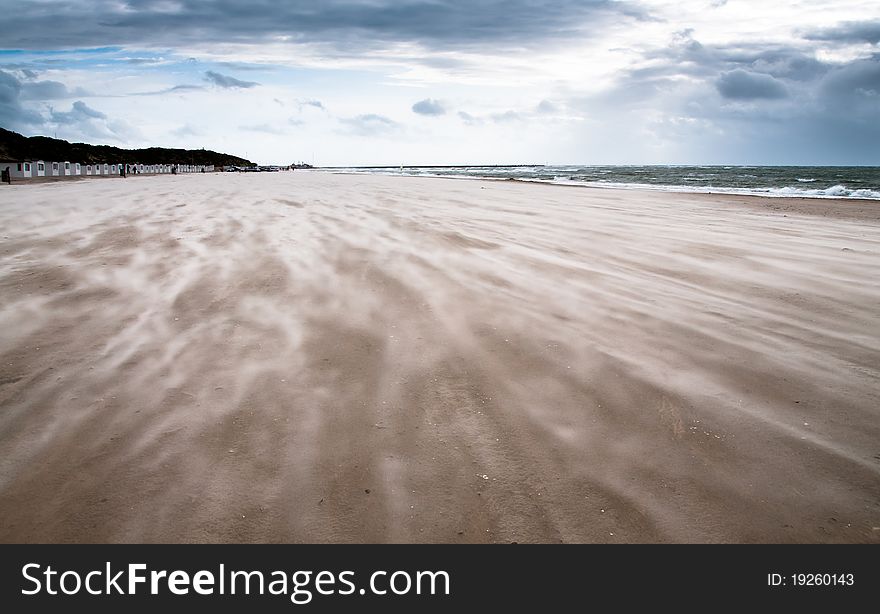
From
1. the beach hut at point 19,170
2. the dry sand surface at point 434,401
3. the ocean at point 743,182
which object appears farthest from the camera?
the beach hut at point 19,170

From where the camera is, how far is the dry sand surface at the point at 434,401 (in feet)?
7.19

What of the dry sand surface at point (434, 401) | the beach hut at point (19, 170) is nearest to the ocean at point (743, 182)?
the dry sand surface at point (434, 401)

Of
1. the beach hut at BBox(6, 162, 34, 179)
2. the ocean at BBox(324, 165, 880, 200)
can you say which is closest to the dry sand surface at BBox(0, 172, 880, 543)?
the ocean at BBox(324, 165, 880, 200)

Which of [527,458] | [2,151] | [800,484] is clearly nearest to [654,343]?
[800,484]

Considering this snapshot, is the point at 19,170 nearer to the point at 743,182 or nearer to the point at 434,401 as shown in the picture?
the point at 434,401

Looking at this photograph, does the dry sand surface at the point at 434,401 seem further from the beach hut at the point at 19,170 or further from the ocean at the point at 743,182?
the beach hut at the point at 19,170

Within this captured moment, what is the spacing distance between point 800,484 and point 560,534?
1243 millimetres

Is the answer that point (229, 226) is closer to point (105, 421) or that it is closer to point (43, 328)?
point (43, 328)

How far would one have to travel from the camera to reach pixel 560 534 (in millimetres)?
2090

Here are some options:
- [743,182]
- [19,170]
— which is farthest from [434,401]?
[743,182]

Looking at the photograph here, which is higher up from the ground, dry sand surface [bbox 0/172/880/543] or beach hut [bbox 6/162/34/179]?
beach hut [bbox 6/162/34/179]

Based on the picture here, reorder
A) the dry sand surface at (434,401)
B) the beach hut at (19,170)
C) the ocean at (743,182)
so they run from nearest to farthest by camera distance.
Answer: the dry sand surface at (434,401)
the ocean at (743,182)
the beach hut at (19,170)

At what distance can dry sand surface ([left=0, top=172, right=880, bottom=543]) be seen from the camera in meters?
2.19

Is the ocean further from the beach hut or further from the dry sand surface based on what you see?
the beach hut
